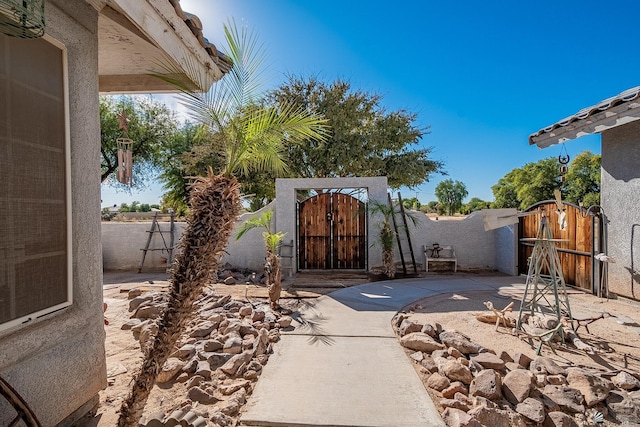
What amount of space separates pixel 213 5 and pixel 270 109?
183cm

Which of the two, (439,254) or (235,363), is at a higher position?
(439,254)

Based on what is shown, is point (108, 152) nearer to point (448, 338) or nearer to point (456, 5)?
point (456, 5)

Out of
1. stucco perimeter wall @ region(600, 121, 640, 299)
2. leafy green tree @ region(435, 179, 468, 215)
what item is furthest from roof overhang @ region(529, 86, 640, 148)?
leafy green tree @ region(435, 179, 468, 215)

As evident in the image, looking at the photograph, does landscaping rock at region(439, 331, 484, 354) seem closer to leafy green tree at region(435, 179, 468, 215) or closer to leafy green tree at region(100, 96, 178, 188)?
leafy green tree at region(100, 96, 178, 188)

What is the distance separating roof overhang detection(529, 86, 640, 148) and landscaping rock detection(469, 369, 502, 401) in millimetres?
5287

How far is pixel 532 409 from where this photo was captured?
119 inches

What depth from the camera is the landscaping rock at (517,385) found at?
320cm

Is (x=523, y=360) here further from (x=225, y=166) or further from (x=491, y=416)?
(x=225, y=166)

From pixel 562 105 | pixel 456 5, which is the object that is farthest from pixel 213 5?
pixel 562 105

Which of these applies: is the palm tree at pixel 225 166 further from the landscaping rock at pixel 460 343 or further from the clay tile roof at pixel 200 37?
the landscaping rock at pixel 460 343

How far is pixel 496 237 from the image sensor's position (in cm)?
1038

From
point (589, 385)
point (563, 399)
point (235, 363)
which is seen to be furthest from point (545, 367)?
point (235, 363)

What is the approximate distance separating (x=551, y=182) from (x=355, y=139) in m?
27.9

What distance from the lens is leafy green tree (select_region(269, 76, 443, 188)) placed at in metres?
16.6
